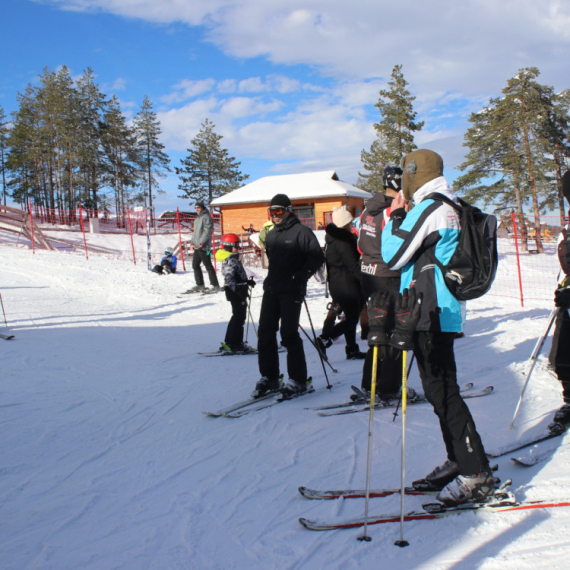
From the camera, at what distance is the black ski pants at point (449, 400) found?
Result: 2.44 metres

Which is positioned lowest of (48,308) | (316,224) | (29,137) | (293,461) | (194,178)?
(293,461)

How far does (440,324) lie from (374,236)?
2144 mm

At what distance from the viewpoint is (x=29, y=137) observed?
44000 millimetres

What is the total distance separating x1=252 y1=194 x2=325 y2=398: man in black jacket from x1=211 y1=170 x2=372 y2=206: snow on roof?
28.7m

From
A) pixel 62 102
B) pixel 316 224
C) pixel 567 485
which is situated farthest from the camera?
pixel 62 102

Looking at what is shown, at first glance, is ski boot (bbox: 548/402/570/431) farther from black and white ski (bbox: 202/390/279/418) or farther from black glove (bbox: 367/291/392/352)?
black and white ski (bbox: 202/390/279/418)

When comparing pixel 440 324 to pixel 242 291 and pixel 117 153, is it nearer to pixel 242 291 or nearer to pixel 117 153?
pixel 242 291

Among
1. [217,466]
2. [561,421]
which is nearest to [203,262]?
[217,466]

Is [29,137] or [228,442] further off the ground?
[29,137]

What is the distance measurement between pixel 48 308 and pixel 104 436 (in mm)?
6704

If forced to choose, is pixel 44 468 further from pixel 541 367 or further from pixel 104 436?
pixel 541 367

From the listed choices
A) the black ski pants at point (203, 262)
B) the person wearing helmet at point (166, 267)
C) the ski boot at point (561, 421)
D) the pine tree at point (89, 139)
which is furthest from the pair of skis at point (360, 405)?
the pine tree at point (89, 139)

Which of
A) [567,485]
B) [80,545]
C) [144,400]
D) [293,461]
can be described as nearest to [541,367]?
[567,485]

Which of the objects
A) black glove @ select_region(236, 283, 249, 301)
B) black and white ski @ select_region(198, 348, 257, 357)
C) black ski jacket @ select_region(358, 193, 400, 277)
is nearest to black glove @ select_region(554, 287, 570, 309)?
black ski jacket @ select_region(358, 193, 400, 277)
